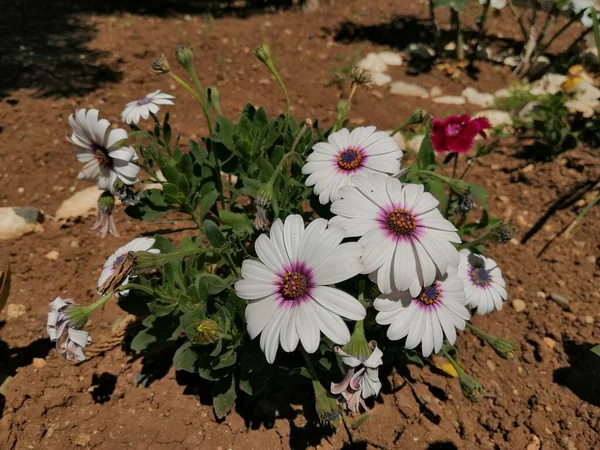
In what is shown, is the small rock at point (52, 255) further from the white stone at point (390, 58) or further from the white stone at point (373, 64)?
the white stone at point (390, 58)

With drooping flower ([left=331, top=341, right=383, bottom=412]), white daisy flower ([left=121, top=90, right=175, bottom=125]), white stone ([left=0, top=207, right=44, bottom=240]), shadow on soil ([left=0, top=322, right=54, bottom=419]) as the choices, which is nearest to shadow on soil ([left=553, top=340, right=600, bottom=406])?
drooping flower ([left=331, top=341, right=383, bottom=412])

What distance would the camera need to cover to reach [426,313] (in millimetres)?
1601

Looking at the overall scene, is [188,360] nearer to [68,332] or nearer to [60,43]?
[68,332]

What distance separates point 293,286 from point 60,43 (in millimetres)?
4278

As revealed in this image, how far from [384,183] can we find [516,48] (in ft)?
13.9

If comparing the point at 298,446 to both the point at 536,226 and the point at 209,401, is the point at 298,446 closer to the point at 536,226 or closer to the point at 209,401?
the point at 209,401

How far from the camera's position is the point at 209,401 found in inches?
85.6

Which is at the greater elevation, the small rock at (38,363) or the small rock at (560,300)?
the small rock at (560,300)

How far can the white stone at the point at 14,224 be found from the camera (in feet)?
9.05

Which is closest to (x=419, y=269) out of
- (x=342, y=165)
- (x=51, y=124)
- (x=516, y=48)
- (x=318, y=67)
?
(x=342, y=165)

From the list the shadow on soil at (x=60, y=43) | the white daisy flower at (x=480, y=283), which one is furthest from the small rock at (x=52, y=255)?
the white daisy flower at (x=480, y=283)

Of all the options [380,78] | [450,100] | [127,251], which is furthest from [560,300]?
[380,78]

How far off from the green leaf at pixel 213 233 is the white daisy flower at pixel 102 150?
15.2 inches

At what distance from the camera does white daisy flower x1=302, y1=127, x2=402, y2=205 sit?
5.63 feet
